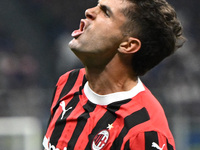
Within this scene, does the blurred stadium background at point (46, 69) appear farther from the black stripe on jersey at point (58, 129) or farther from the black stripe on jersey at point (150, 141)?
the black stripe on jersey at point (150, 141)

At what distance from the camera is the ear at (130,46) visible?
193 centimetres

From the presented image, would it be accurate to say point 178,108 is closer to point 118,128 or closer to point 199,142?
point 199,142

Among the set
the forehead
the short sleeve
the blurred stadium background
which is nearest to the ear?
the forehead

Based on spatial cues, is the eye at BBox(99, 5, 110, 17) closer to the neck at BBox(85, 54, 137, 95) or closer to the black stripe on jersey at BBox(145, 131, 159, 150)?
the neck at BBox(85, 54, 137, 95)

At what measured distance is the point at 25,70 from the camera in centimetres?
674

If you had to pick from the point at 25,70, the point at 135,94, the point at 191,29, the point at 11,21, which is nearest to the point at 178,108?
the point at 191,29

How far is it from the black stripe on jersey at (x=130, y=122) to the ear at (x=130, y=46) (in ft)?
0.90

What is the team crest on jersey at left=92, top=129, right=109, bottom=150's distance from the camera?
6.14ft

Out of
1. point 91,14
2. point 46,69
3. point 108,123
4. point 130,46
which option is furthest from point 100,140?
point 46,69

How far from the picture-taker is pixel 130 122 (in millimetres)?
1851

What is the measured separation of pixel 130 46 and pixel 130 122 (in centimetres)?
34

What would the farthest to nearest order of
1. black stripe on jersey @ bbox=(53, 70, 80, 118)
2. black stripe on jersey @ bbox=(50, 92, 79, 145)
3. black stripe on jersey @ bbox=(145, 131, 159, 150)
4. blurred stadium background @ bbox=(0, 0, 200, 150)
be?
1. blurred stadium background @ bbox=(0, 0, 200, 150)
2. black stripe on jersey @ bbox=(53, 70, 80, 118)
3. black stripe on jersey @ bbox=(50, 92, 79, 145)
4. black stripe on jersey @ bbox=(145, 131, 159, 150)

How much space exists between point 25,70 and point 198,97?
2656 millimetres

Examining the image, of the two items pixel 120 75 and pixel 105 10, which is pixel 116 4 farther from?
pixel 120 75
